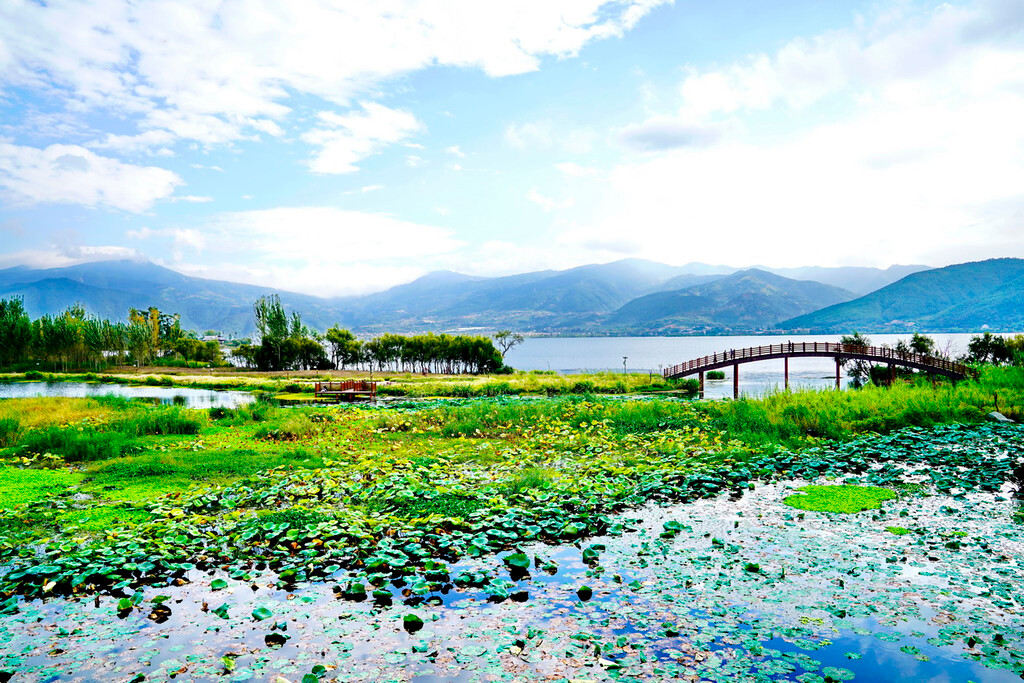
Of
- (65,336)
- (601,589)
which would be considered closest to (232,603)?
(601,589)

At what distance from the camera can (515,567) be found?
803 cm

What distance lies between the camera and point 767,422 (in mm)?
18234

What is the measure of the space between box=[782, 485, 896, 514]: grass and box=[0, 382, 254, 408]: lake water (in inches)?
1293

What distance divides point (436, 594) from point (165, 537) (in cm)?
452

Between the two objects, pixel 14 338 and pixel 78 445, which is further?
pixel 14 338

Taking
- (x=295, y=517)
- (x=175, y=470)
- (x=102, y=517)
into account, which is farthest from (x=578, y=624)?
(x=175, y=470)

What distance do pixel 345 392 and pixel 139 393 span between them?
64.3 ft

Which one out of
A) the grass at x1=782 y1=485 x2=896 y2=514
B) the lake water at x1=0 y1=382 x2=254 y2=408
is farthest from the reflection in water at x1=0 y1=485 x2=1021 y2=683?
the lake water at x1=0 y1=382 x2=254 y2=408

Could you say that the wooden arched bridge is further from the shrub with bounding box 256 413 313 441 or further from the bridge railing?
the shrub with bounding box 256 413 313 441

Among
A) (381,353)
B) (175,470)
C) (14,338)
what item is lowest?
(175,470)

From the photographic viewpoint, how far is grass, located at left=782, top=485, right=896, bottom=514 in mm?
10680

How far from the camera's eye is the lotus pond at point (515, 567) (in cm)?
582

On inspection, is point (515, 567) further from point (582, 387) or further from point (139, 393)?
point (139, 393)

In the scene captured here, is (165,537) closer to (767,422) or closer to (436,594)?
(436,594)
